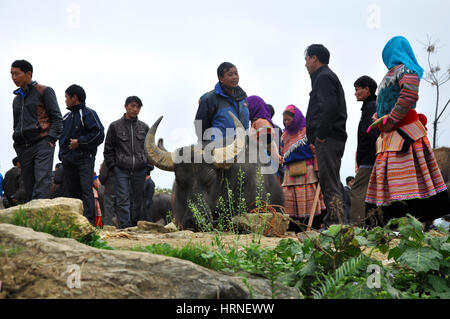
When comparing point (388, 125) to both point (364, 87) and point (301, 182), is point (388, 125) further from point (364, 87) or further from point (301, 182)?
point (301, 182)

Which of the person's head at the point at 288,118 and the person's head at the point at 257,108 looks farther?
the person's head at the point at 257,108

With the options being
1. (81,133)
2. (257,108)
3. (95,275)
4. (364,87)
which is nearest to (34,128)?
(81,133)

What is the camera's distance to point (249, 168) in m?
7.02

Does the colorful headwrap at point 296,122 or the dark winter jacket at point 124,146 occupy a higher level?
the colorful headwrap at point 296,122

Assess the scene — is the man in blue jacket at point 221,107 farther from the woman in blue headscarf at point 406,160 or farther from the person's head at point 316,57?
the woman in blue headscarf at point 406,160

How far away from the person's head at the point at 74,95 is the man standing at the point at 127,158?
0.95 meters

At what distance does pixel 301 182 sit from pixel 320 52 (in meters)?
2.22

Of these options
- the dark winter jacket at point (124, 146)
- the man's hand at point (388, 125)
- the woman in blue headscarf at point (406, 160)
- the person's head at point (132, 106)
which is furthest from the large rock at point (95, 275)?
the person's head at point (132, 106)

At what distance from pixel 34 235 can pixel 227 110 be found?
4.79 m

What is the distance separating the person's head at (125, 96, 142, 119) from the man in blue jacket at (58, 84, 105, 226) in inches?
38.7

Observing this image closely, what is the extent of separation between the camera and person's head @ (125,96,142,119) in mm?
8641

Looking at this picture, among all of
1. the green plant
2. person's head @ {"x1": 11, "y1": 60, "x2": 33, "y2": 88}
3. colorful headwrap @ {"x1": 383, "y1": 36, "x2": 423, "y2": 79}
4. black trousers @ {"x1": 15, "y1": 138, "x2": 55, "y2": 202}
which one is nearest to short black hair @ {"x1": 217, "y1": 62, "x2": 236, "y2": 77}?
colorful headwrap @ {"x1": 383, "y1": 36, "x2": 423, "y2": 79}

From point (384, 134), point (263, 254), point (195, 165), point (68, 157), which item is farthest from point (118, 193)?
point (263, 254)

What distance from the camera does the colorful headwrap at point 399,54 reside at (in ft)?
17.5
